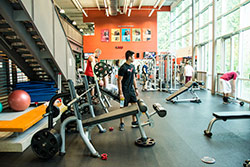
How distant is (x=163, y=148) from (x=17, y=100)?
327cm

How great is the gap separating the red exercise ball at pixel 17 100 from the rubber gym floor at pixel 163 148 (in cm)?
97

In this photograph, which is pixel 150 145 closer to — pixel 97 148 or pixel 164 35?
pixel 97 148

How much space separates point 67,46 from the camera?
19.2 feet

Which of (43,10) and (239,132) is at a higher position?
(43,10)

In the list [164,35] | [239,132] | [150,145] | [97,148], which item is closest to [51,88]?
[97,148]

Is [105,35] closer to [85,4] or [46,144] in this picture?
[85,4]

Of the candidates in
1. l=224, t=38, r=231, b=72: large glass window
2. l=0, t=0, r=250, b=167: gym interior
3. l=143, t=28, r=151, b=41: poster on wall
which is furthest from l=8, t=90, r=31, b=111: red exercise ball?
l=143, t=28, r=151, b=41: poster on wall

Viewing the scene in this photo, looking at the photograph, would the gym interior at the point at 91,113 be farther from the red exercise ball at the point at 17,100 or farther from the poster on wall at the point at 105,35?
the poster on wall at the point at 105,35

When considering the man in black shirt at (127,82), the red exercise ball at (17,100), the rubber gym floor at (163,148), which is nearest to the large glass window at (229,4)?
the rubber gym floor at (163,148)

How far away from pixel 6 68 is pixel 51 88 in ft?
4.55

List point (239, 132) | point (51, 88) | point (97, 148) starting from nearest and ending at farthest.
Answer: point (97, 148) → point (239, 132) → point (51, 88)

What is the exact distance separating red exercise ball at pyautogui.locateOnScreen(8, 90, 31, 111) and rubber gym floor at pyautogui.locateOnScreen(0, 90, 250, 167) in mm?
968

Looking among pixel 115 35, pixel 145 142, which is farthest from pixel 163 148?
pixel 115 35

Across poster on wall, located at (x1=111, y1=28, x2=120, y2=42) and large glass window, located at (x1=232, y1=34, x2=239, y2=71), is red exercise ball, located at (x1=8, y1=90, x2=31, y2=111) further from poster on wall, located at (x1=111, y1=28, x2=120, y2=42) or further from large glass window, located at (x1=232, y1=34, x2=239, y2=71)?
poster on wall, located at (x1=111, y1=28, x2=120, y2=42)
